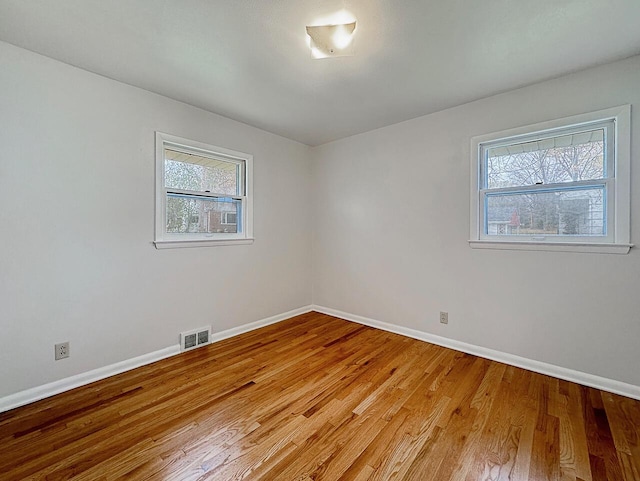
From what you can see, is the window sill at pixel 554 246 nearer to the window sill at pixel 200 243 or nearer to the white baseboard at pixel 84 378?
the window sill at pixel 200 243

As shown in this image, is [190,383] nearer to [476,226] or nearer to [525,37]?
[476,226]

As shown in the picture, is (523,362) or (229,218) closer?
(523,362)

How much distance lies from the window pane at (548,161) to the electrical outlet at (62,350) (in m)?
3.94

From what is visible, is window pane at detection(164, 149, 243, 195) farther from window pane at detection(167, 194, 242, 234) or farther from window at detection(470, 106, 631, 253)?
window at detection(470, 106, 631, 253)

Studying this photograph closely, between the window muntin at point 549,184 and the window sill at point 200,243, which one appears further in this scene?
the window sill at point 200,243

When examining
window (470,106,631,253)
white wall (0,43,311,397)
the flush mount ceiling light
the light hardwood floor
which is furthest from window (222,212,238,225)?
window (470,106,631,253)

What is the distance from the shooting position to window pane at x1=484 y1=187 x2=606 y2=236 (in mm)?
2240

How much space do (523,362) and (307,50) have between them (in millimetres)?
3166

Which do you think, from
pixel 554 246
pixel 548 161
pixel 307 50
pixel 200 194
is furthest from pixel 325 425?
pixel 548 161

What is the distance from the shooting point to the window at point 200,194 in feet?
8.86

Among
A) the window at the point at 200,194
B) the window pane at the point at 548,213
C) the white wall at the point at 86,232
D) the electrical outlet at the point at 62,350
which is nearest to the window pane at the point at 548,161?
the window pane at the point at 548,213

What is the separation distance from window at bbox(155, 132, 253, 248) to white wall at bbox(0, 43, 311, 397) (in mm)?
90

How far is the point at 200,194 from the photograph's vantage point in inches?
117

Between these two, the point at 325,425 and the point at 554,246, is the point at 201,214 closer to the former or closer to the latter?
the point at 325,425
